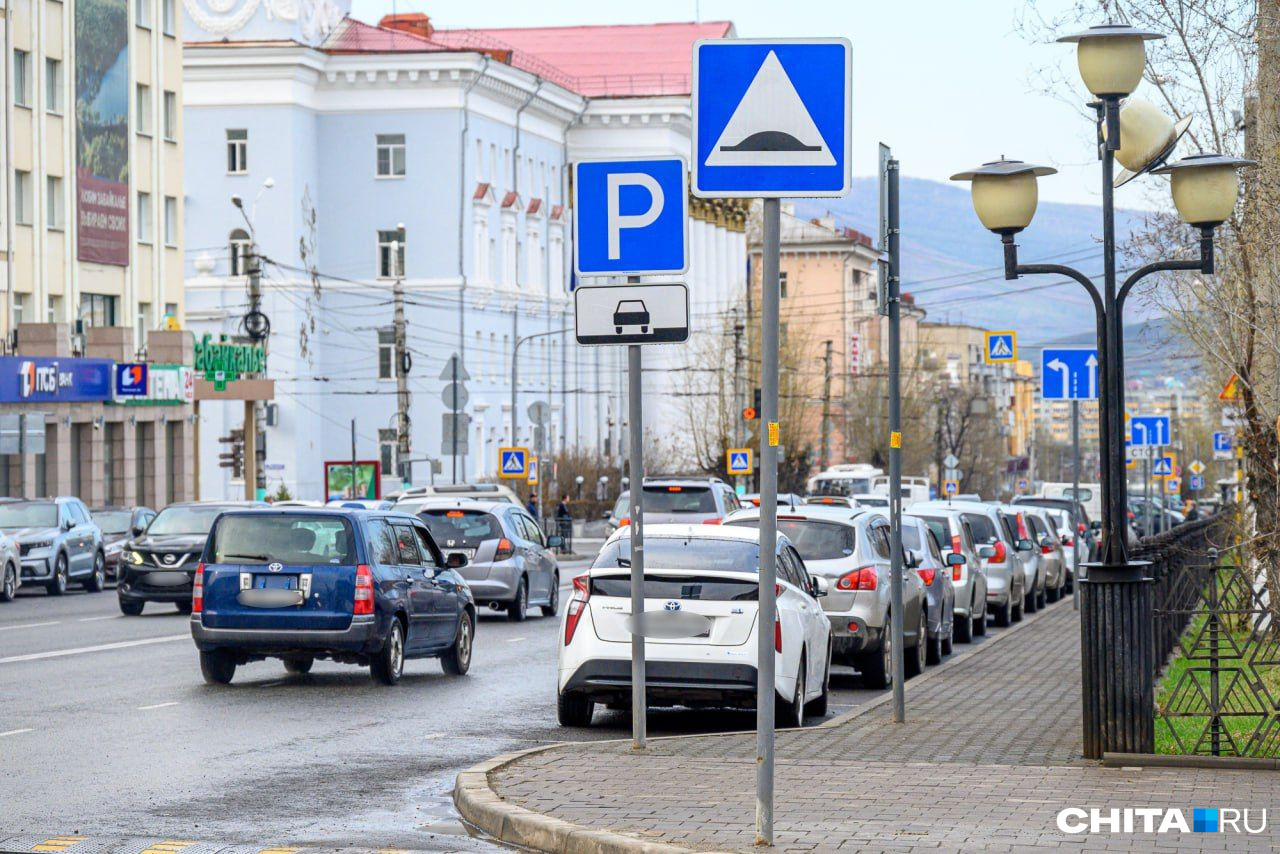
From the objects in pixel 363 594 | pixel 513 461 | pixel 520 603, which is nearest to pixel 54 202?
pixel 513 461

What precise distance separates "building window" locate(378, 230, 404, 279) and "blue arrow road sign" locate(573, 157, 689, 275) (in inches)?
2739

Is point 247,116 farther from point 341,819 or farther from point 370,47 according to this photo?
point 341,819

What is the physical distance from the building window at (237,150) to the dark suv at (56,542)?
130 feet

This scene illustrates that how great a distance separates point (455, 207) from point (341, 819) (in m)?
71.7

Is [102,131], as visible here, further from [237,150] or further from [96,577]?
[96,577]

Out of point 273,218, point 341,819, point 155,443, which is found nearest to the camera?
point 341,819

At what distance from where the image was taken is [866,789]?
11547 mm

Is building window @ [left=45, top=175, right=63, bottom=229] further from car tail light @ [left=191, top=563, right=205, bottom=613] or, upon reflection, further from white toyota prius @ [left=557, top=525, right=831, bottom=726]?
white toyota prius @ [left=557, top=525, right=831, bottom=726]

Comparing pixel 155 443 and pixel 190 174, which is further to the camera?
pixel 190 174

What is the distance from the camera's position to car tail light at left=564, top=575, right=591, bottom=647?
15984 millimetres

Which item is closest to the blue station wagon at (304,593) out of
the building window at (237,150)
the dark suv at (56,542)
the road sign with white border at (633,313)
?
the road sign with white border at (633,313)

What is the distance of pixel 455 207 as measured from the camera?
82.0m

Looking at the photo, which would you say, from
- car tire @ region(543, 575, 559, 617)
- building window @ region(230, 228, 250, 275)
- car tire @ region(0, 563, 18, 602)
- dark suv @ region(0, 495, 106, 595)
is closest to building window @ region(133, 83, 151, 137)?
building window @ region(230, 228, 250, 275)

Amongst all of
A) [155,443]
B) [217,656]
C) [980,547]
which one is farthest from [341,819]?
[155,443]
